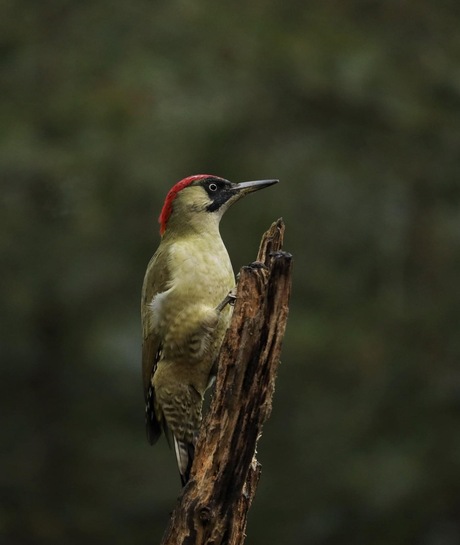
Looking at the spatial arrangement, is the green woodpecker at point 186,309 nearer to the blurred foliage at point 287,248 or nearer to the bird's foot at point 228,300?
the bird's foot at point 228,300

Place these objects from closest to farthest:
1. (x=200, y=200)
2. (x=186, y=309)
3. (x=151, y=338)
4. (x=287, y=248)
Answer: (x=186, y=309)
(x=151, y=338)
(x=200, y=200)
(x=287, y=248)

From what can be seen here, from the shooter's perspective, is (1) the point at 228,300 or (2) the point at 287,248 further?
(2) the point at 287,248

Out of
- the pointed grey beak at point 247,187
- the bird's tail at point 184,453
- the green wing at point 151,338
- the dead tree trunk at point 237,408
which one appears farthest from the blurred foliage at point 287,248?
the dead tree trunk at point 237,408

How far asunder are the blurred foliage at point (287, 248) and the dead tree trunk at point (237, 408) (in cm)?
441

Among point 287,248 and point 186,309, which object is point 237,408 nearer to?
point 186,309

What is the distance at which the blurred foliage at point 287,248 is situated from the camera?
930 centimetres

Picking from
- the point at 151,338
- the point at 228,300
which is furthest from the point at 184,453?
the point at 228,300

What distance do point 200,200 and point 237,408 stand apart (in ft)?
5.23

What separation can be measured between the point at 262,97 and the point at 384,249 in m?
1.68

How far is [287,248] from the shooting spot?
9406 millimetres

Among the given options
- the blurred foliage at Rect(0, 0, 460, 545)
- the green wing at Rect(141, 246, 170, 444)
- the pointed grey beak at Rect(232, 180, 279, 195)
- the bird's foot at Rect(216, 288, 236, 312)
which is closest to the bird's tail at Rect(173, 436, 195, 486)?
the green wing at Rect(141, 246, 170, 444)

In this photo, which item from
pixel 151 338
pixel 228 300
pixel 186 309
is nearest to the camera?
pixel 228 300

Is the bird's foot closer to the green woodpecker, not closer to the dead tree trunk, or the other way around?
the green woodpecker

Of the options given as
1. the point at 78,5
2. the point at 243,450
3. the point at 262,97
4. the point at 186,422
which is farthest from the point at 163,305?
the point at 78,5
